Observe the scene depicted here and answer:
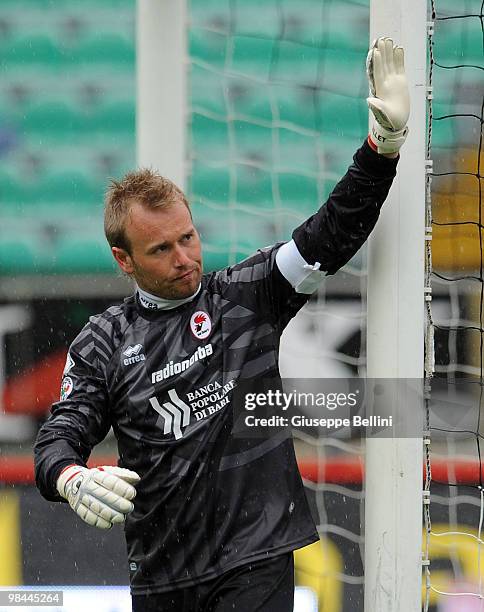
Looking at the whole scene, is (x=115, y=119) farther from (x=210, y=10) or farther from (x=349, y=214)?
(x=349, y=214)

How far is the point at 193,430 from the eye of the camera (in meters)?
2.28

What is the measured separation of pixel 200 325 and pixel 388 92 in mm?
621

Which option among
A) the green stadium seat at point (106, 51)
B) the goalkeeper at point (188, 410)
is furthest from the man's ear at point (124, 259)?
the green stadium seat at point (106, 51)

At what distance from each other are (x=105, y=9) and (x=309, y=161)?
167 centimetres

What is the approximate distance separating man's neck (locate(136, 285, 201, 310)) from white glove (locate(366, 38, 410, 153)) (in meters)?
0.53

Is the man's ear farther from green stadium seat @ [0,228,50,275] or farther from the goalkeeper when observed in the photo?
green stadium seat @ [0,228,50,275]

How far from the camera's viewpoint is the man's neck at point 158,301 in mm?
2350

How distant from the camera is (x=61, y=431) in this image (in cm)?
227

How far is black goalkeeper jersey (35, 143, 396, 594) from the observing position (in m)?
2.26

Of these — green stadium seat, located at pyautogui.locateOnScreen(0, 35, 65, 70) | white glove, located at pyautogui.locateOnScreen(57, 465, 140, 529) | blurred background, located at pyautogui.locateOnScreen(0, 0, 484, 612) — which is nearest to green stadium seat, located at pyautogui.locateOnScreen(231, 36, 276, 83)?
blurred background, located at pyautogui.locateOnScreen(0, 0, 484, 612)

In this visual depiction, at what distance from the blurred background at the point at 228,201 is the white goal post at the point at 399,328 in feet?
4.36

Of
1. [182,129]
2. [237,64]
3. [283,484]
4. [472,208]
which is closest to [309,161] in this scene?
[237,64]

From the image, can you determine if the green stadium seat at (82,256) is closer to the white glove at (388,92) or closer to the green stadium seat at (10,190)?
the green stadium seat at (10,190)

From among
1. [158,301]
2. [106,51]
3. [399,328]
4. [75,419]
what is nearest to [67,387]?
[75,419]
